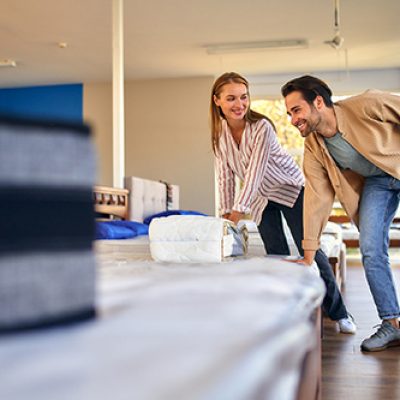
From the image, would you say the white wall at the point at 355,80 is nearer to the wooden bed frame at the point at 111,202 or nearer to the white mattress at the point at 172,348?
the wooden bed frame at the point at 111,202

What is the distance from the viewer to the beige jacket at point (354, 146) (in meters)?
2.36

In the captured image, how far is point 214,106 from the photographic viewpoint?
2.50m

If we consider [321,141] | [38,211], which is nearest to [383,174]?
[321,141]

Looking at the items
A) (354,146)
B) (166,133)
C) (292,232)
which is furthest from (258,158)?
(166,133)

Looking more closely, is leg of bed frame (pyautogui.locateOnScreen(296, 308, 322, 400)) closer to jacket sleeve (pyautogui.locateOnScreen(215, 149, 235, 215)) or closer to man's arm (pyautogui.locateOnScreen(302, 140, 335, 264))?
man's arm (pyautogui.locateOnScreen(302, 140, 335, 264))

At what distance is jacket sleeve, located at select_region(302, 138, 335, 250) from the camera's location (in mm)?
2361

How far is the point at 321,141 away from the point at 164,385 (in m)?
2.27

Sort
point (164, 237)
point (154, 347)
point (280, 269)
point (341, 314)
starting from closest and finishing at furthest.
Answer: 1. point (154, 347)
2. point (280, 269)
3. point (164, 237)
4. point (341, 314)

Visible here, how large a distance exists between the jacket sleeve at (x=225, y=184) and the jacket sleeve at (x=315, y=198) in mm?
335

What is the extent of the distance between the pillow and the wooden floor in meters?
1.40

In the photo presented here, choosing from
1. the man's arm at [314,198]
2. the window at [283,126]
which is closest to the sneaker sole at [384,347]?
the man's arm at [314,198]

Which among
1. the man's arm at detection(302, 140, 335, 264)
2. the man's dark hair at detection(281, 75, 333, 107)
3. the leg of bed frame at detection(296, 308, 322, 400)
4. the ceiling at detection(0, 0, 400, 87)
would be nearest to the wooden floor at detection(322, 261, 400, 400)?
the man's arm at detection(302, 140, 335, 264)

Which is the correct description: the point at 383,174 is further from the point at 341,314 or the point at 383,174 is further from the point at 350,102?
the point at 341,314

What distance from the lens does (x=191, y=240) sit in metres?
1.50
